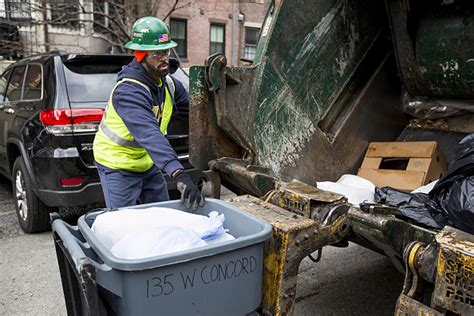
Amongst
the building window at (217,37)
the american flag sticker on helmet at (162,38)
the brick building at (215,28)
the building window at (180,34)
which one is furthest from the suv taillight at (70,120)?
the building window at (217,37)

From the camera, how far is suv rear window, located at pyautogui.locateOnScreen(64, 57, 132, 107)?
154 inches

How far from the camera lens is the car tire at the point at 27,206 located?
4.12m

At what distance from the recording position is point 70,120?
12.4ft

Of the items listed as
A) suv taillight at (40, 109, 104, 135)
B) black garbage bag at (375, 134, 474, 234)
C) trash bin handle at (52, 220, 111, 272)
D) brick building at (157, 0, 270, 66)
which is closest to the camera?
trash bin handle at (52, 220, 111, 272)

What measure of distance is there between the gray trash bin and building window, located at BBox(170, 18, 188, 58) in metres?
15.7

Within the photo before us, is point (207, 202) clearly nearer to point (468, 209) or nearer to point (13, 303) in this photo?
point (468, 209)

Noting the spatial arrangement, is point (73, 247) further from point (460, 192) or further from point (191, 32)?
point (191, 32)

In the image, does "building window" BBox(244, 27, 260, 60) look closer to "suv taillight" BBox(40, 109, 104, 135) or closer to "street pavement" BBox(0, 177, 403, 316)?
"suv taillight" BBox(40, 109, 104, 135)

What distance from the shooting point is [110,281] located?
56.6 inches

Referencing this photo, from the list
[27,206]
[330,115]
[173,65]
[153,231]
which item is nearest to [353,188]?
[330,115]

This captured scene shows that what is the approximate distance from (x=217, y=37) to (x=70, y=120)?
15.0 meters

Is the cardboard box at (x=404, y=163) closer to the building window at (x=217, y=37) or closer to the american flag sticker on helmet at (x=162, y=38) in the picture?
the american flag sticker on helmet at (x=162, y=38)

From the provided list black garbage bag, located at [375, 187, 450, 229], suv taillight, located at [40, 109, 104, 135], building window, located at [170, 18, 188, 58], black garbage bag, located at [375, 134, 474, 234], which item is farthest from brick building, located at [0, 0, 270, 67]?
black garbage bag, located at [375, 134, 474, 234]

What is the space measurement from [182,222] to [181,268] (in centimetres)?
31
